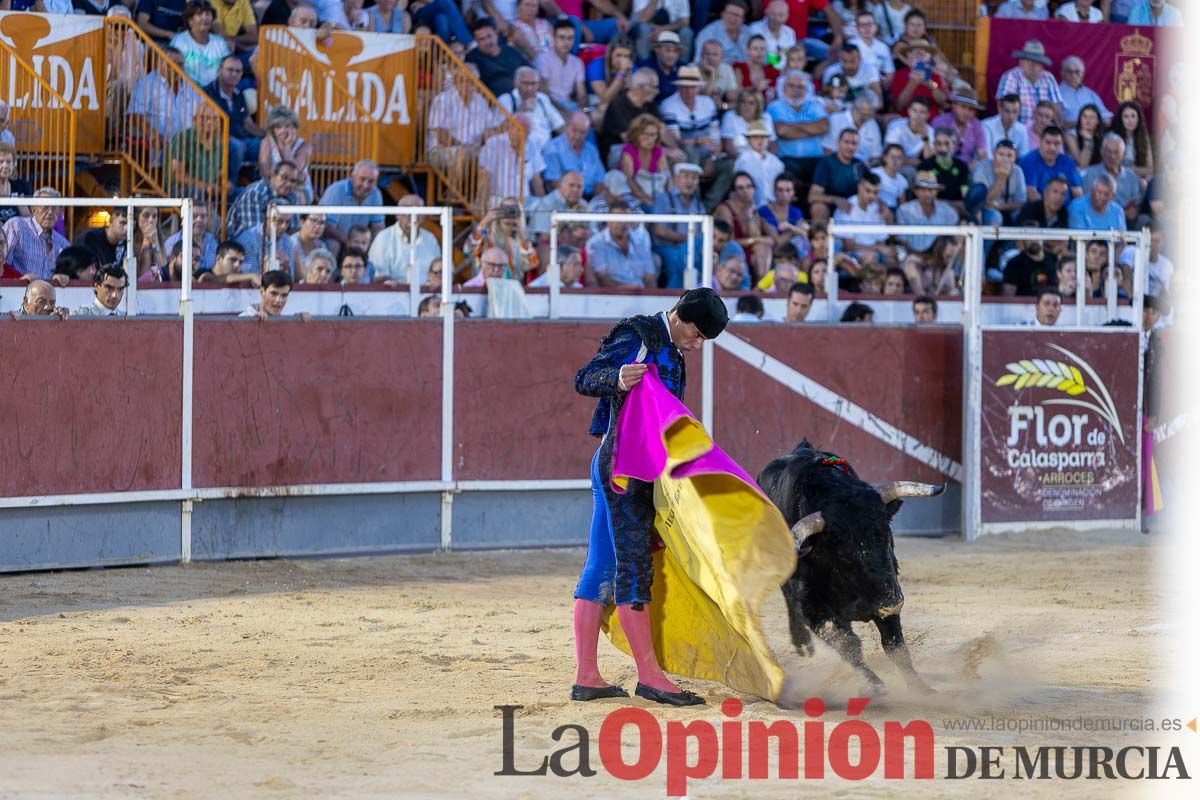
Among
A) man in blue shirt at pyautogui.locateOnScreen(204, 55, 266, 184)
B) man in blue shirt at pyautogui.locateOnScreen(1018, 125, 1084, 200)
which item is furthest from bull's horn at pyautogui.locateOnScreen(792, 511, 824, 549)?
man in blue shirt at pyautogui.locateOnScreen(1018, 125, 1084, 200)

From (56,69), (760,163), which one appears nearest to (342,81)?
(56,69)

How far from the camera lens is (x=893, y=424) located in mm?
11773

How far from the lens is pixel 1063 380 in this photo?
39.1ft

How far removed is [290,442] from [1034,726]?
523cm

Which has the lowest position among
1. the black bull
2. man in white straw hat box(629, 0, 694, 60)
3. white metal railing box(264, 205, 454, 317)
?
the black bull

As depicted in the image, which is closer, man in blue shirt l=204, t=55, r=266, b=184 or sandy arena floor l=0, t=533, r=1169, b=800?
sandy arena floor l=0, t=533, r=1169, b=800

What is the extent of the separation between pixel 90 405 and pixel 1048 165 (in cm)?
1013

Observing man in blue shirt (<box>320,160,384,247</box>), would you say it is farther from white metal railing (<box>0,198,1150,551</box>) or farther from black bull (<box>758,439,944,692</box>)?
black bull (<box>758,439,944,692</box>)

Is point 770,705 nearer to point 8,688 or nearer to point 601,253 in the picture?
point 8,688

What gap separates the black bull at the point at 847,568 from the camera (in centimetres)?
647

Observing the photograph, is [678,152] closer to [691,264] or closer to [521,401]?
[691,264]

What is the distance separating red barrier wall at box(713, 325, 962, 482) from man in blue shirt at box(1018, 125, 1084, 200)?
17.0 ft

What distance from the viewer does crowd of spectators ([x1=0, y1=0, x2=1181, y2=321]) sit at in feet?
38.8

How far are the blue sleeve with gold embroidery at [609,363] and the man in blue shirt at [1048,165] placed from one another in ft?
36.2
